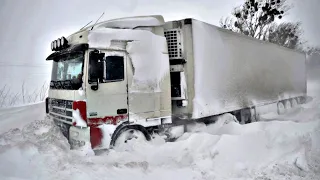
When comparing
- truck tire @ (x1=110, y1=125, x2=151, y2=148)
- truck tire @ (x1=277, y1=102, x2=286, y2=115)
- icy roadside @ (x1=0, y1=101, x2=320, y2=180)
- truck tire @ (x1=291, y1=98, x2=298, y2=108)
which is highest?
truck tire @ (x1=291, y1=98, x2=298, y2=108)

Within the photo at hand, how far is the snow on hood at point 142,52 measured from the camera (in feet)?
7.84

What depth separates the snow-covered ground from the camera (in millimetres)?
2186

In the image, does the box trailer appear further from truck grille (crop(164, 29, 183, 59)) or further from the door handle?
the door handle

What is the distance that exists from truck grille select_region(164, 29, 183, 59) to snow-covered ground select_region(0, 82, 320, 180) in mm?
756

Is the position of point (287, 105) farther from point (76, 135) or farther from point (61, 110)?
point (61, 110)

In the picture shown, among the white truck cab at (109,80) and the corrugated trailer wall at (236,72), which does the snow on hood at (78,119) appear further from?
the corrugated trailer wall at (236,72)

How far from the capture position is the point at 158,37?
2.48 meters

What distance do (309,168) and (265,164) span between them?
38 cm

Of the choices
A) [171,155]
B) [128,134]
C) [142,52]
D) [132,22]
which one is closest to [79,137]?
[128,134]

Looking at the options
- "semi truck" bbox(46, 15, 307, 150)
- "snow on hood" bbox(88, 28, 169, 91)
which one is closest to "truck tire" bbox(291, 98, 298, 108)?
"semi truck" bbox(46, 15, 307, 150)

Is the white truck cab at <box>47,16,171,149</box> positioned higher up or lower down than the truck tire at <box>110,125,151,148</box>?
higher up

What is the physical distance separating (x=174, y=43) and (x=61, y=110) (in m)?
1.22

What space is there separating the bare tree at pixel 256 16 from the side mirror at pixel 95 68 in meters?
1.12

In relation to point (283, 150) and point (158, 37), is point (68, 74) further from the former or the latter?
point (283, 150)
